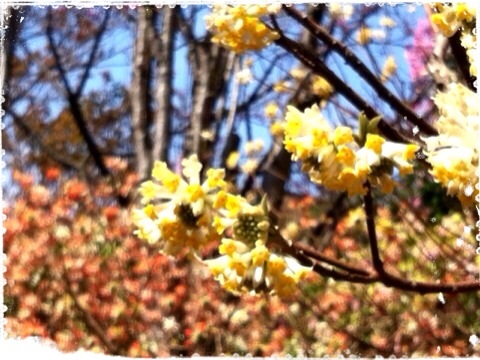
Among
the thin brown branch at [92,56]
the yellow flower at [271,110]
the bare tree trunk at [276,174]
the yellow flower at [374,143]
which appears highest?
the thin brown branch at [92,56]

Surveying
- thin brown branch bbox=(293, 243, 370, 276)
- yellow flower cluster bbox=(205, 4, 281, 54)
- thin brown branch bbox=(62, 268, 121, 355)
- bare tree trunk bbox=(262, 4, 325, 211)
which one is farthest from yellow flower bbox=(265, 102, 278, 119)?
thin brown branch bbox=(293, 243, 370, 276)

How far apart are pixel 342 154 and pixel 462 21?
0.69ft

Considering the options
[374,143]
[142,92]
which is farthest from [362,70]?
[142,92]

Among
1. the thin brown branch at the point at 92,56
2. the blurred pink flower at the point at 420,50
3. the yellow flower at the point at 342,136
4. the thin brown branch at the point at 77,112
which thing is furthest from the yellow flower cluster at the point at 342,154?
the thin brown branch at the point at 92,56

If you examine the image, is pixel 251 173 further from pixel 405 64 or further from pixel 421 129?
pixel 421 129

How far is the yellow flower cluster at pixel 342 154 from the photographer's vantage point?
0.60m

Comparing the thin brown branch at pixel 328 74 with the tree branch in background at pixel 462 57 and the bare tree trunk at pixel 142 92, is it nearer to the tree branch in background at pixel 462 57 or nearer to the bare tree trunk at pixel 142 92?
the tree branch in background at pixel 462 57

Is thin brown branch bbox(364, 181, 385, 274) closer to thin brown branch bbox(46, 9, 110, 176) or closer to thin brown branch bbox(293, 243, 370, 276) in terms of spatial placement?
thin brown branch bbox(293, 243, 370, 276)

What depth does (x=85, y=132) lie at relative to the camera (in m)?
2.03

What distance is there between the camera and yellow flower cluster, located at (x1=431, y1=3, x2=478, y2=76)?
0.67 m

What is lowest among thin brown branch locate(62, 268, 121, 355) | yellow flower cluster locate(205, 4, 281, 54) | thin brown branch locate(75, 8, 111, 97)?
thin brown branch locate(62, 268, 121, 355)

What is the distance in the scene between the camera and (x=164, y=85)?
2.03 metres

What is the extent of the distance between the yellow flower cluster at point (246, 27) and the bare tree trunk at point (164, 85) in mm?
1113

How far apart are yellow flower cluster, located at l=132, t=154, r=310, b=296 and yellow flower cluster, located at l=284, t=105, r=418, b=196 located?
0.27ft
